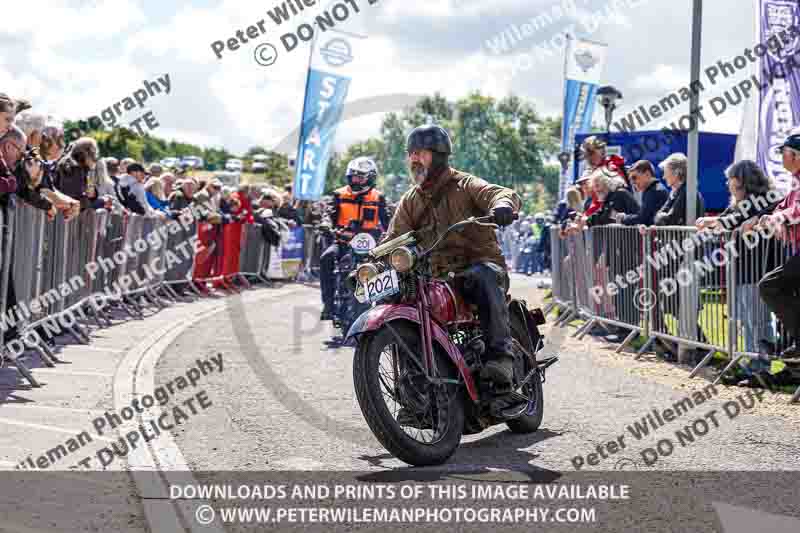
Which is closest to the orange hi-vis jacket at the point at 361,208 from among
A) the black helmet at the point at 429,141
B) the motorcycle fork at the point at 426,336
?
the black helmet at the point at 429,141

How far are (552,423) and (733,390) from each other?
2.31 meters

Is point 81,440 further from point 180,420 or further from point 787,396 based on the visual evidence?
point 787,396

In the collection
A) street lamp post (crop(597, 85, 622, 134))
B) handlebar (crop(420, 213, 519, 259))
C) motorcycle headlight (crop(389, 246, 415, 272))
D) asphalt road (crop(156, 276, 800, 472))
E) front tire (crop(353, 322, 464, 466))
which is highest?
street lamp post (crop(597, 85, 622, 134))

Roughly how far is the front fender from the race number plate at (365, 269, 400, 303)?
2.8 inches

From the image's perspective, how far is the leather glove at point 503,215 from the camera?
19.3 feet

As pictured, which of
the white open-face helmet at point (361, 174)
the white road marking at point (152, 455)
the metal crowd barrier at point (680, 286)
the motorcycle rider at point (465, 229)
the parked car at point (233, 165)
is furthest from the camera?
the parked car at point (233, 165)

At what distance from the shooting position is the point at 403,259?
19.2ft

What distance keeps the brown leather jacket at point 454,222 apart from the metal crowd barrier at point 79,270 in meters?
3.37

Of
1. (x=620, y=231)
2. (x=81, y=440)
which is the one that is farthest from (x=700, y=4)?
(x=81, y=440)

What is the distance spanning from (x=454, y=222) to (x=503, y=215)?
2.11ft

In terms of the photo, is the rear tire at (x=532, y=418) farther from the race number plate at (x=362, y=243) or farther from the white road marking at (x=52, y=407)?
the race number plate at (x=362, y=243)

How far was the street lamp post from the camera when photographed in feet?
70.7

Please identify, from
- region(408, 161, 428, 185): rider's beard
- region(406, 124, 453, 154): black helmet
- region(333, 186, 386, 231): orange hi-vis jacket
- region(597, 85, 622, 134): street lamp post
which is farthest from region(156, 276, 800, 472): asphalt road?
region(597, 85, 622, 134): street lamp post

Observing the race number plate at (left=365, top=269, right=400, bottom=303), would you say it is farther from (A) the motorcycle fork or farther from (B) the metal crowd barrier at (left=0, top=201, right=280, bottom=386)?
(B) the metal crowd barrier at (left=0, top=201, right=280, bottom=386)
